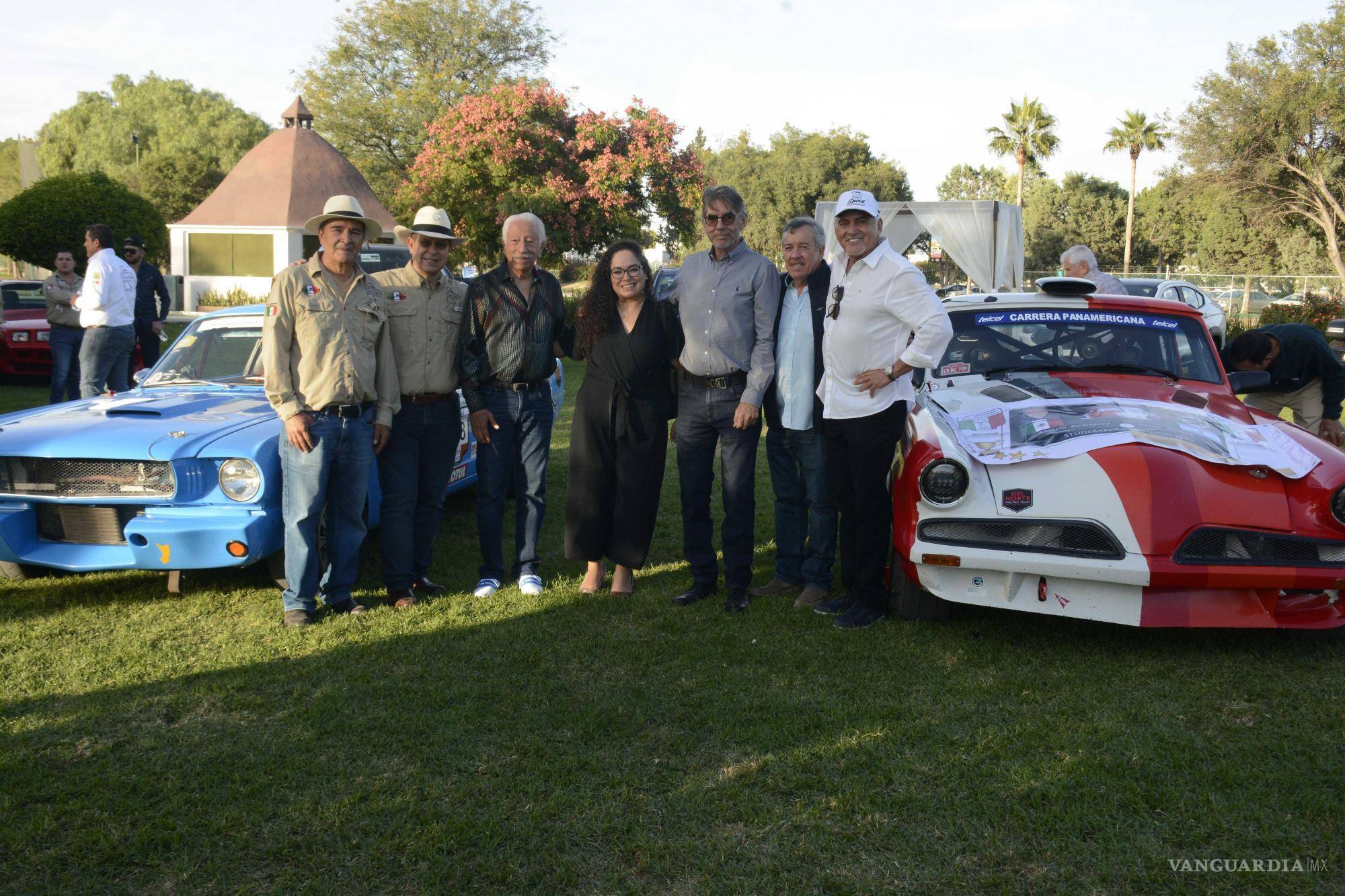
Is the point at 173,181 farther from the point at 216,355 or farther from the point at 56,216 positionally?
the point at 216,355

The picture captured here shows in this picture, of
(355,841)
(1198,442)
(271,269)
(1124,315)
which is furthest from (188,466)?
(271,269)

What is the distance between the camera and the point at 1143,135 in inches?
1893

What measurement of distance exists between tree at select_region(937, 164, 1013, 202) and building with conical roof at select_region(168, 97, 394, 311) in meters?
55.7

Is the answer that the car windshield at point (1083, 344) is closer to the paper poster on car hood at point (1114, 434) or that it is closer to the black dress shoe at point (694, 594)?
the paper poster on car hood at point (1114, 434)

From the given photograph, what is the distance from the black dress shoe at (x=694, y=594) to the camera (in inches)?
205

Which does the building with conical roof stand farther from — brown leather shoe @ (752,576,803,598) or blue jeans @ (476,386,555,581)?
brown leather shoe @ (752,576,803,598)

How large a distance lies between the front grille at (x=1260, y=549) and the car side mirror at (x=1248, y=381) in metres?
1.44

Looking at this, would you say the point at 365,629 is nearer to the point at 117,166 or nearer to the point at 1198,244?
the point at 1198,244

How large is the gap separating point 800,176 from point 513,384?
55946mm

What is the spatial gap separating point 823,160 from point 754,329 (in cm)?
5536

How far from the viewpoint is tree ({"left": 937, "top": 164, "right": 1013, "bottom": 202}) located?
76062 millimetres

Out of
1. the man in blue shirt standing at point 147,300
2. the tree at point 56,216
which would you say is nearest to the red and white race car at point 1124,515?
the man in blue shirt standing at point 147,300

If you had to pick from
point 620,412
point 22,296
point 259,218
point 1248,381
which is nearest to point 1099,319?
point 1248,381

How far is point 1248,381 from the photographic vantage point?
17.3ft
